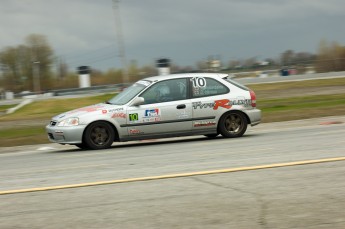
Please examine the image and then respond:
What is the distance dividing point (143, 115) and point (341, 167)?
517 centimetres

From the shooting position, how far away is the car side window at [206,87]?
12297mm

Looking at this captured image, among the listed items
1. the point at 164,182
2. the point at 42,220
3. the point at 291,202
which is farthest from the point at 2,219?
the point at 291,202

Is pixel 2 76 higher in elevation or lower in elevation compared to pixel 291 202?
higher

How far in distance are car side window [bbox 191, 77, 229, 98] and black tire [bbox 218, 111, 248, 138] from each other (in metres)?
0.59

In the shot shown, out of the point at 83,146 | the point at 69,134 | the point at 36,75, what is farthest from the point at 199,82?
the point at 36,75

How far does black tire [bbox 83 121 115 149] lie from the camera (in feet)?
37.6

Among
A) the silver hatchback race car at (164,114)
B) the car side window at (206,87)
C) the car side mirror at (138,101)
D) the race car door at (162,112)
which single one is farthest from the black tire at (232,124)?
the car side mirror at (138,101)

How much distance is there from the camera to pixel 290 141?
11055mm

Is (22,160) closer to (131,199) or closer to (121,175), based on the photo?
(121,175)

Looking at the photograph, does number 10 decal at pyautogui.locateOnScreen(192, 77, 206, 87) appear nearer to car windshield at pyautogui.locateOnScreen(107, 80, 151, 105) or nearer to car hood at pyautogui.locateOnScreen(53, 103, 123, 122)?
car windshield at pyautogui.locateOnScreen(107, 80, 151, 105)

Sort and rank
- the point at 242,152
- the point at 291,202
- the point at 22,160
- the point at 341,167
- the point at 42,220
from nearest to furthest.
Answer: the point at 42,220, the point at 291,202, the point at 341,167, the point at 242,152, the point at 22,160

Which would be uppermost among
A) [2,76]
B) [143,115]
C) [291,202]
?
[2,76]

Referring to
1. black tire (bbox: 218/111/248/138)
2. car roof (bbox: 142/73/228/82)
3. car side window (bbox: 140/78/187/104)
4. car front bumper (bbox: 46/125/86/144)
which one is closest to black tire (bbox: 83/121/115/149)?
car front bumper (bbox: 46/125/86/144)

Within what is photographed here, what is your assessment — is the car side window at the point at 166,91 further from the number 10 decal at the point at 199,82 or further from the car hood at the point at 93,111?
the car hood at the point at 93,111
